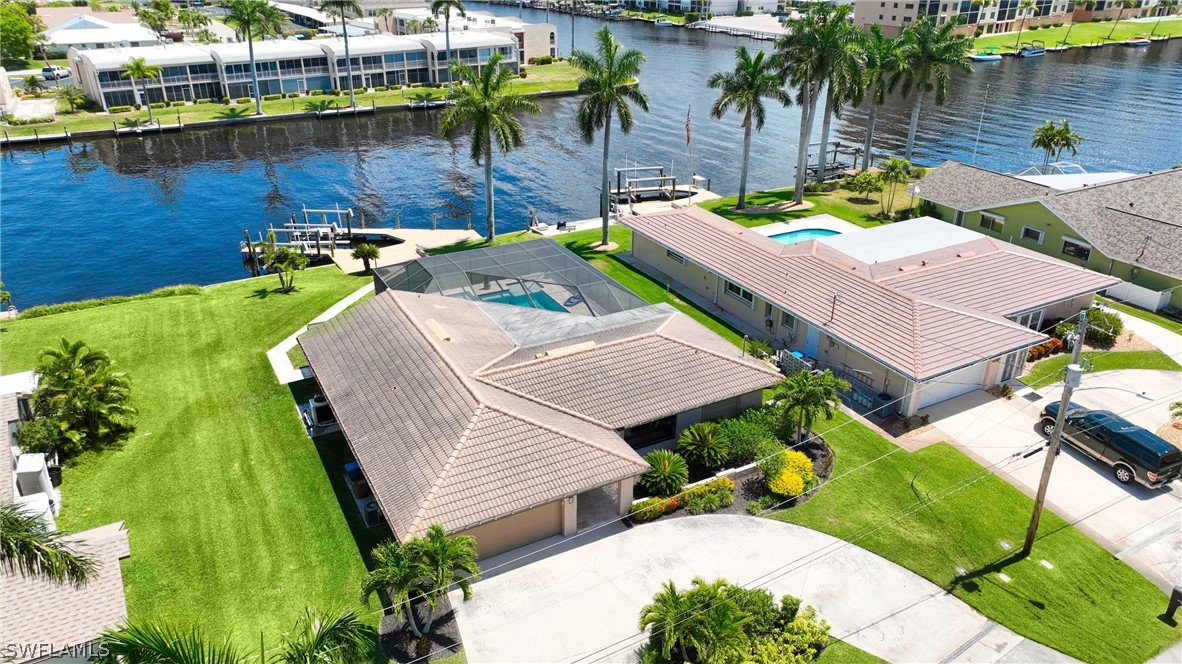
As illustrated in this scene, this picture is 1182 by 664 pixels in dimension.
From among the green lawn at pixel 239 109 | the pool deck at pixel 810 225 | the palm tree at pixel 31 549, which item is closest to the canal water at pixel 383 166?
the green lawn at pixel 239 109

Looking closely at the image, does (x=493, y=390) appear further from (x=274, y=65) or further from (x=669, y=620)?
(x=274, y=65)

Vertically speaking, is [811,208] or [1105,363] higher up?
[811,208]

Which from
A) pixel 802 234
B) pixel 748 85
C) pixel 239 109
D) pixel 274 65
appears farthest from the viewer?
pixel 274 65

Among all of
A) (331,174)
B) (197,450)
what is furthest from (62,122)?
(197,450)

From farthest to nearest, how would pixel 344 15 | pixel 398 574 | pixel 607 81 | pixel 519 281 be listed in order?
pixel 344 15, pixel 607 81, pixel 519 281, pixel 398 574

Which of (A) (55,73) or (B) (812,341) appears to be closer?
(B) (812,341)

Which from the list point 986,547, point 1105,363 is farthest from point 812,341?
point 1105,363

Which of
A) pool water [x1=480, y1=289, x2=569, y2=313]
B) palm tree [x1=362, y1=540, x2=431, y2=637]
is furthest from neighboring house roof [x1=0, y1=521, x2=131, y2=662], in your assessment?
pool water [x1=480, y1=289, x2=569, y2=313]

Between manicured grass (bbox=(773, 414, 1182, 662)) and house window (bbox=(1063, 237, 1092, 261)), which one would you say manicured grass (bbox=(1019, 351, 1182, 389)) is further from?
house window (bbox=(1063, 237, 1092, 261))
